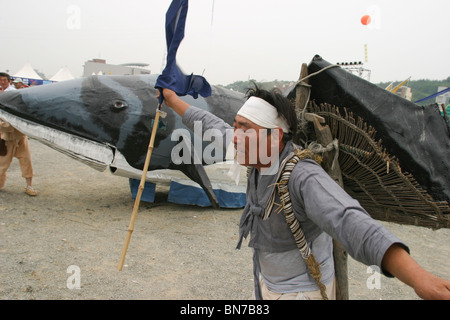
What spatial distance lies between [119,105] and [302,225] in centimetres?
443

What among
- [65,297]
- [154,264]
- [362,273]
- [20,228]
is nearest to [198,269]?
[154,264]

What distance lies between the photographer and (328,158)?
1935 mm

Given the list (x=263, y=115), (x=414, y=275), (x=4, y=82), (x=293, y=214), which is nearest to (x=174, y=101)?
(x=263, y=115)

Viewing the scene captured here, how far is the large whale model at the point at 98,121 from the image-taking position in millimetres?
5293

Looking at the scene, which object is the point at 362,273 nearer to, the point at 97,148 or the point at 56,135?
the point at 97,148

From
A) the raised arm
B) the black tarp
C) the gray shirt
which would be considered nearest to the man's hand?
the gray shirt

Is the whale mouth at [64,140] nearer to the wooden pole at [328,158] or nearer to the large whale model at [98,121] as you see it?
the large whale model at [98,121]

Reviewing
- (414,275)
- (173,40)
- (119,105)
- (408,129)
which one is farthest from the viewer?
(119,105)

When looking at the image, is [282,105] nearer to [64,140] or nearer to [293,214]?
[293,214]

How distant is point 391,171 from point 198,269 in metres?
2.69

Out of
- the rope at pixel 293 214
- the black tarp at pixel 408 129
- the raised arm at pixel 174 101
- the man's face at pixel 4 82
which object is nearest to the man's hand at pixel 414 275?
the rope at pixel 293 214

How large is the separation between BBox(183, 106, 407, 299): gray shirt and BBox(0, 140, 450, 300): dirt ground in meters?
1.38

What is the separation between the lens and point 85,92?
5453 mm

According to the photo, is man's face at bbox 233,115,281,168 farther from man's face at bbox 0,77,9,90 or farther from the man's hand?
man's face at bbox 0,77,9,90
